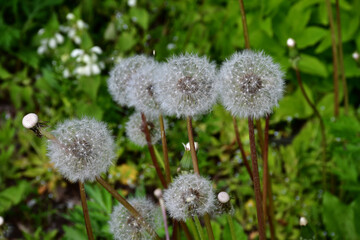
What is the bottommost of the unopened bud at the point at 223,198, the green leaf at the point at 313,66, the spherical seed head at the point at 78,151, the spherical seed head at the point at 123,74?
the unopened bud at the point at 223,198

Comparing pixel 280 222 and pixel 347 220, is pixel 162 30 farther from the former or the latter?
pixel 347 220

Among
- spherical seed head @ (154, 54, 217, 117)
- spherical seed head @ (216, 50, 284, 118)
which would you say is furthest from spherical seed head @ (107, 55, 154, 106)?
spherical seed head @ (216, 50, 284, 118)

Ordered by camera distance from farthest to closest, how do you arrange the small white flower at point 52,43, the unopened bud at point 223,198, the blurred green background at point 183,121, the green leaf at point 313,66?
the small white flower at point 52,43 < the green leaf at point 313,66 < the blurred green background at point 183,121 < the unopened bud at point 223,198

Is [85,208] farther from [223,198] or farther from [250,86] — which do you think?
[250,86]

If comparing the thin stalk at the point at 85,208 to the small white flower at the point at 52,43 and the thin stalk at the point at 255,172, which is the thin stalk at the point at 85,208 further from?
the small white flower at the point at 52,43

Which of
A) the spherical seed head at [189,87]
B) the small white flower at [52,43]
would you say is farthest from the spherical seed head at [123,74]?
the small white flower at [52,43]

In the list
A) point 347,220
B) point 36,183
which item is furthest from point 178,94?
point 36,183

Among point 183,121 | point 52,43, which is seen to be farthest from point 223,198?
point 52,43
